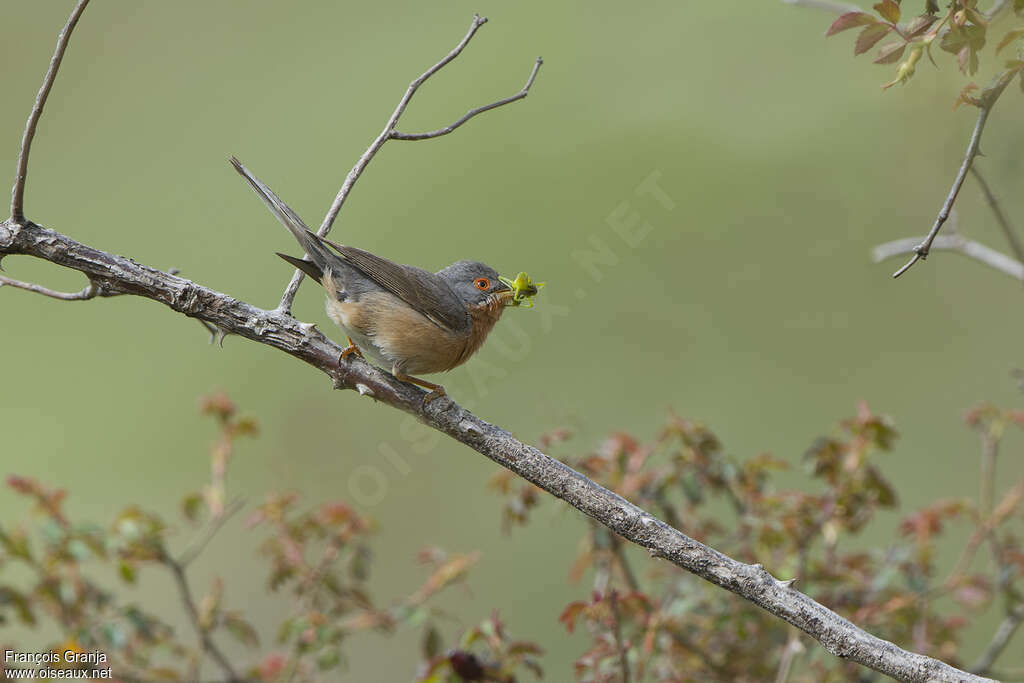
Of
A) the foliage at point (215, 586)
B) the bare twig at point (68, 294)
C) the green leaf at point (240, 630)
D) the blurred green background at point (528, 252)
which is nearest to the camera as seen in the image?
the bare twig at point (68, 294)

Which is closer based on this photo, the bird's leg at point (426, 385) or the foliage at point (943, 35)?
the foliage at point (943, 35)

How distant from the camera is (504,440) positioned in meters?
2.32

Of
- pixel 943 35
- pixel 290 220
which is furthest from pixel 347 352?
pixel 943 35

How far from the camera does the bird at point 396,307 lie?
291 cm

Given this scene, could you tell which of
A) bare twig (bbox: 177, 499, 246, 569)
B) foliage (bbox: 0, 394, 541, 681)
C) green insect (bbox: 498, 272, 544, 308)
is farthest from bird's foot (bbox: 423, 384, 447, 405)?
A: bare twig (bbox: 177, 499, 246, 569)

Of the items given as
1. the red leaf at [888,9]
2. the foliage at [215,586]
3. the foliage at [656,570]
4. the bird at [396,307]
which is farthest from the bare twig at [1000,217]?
the foliage at [215,586]

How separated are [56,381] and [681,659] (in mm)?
5838

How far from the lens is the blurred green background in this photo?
6.24 meters

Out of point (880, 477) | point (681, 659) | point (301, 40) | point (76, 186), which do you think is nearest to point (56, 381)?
point (76, 186)

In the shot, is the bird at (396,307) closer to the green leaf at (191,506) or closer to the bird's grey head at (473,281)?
the bird's grey head at (473,281)

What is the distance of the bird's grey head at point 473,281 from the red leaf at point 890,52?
1633 mm

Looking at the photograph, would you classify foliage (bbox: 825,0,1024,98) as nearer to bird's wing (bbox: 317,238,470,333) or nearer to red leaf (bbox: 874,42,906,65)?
red leaf (bbox: 874,42,906,65)

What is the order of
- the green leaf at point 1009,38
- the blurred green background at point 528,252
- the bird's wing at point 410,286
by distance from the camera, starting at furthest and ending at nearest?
the blurred green background at point 528,252
the bird's wing at point 410,286
the green leaf at point 1009,38

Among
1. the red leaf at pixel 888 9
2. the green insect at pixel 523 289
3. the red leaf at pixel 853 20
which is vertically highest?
the red leaf at pixel 888 9
